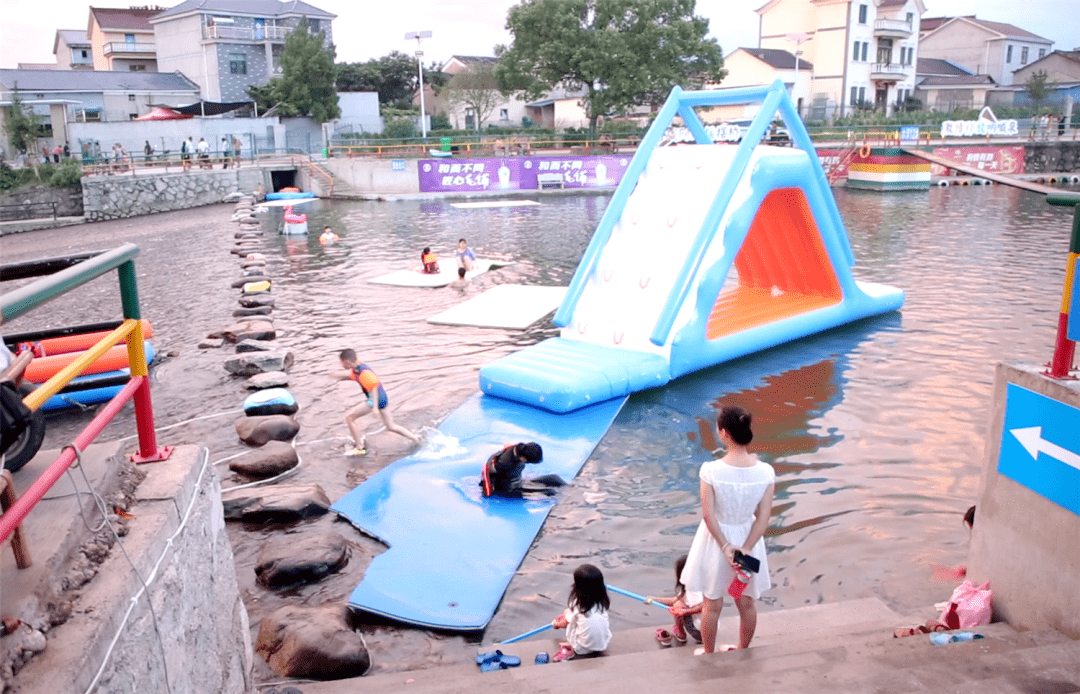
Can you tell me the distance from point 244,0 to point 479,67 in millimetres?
16791

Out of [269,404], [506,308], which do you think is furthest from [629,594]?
[506,308]

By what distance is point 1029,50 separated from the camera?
70000 mm

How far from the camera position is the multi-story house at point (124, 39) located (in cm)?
5947

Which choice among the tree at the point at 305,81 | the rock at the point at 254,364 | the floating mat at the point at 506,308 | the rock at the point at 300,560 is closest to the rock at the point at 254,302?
the floating mat at the point at 506,308

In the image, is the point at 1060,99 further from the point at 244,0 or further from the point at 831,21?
the point at 244,0

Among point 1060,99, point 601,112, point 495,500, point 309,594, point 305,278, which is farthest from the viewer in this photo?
point 1060,99

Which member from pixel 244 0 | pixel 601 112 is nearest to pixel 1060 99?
pixel 601 112

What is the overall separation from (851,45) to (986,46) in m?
21.0

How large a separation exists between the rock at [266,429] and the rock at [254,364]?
7.77ft

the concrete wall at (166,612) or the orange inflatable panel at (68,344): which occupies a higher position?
the concrete wall at (166,612)

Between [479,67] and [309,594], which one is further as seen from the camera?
[479,67]

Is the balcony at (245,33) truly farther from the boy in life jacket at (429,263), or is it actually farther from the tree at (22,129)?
the boy in life jacket at (429,263)

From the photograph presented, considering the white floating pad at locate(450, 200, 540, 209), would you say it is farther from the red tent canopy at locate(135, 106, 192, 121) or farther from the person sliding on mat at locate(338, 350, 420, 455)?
the person sliding on mat at locate(338, 350, 420, 455)

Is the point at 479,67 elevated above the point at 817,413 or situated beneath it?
elevated above
